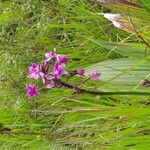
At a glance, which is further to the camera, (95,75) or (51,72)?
(95,75)

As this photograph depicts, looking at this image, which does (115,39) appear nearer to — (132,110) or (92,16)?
(92,16)

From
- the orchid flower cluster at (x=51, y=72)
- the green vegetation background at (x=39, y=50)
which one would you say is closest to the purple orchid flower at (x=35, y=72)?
the orchid flower cluster at (x=51, y=72)

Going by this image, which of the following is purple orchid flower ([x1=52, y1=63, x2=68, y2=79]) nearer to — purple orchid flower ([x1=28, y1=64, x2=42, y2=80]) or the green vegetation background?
purple orchid flower ([x1=28, y1=64, x2=42, y2=80])

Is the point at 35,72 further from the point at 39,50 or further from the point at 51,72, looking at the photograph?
the point at 39,50

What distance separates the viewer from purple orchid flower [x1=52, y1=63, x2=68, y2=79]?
83cm

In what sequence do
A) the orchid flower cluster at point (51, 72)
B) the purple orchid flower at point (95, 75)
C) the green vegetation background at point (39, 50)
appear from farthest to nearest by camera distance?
1. the green vegetation background at point (39, 50)
2. the purple orchid flower at point (95, 75)
3. the orchid flower cluster at point (51, 72)

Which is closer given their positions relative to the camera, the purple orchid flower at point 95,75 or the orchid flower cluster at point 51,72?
the orchid flower cluster at point 51,72

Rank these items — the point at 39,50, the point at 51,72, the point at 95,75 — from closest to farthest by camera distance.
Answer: the point at 51,72 < the point at 95,75 < the point at 39,50

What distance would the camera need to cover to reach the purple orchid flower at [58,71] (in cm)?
83

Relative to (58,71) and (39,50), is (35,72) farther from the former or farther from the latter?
(39,50)

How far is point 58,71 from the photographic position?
84cm

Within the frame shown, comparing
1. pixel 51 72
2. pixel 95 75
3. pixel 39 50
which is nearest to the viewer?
pixel 51 72

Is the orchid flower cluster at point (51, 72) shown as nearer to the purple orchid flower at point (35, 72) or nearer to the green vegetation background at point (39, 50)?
the purple orchid flower at point (35, 72)

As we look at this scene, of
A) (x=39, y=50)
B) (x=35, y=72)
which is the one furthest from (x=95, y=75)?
(x=39, y=50)
